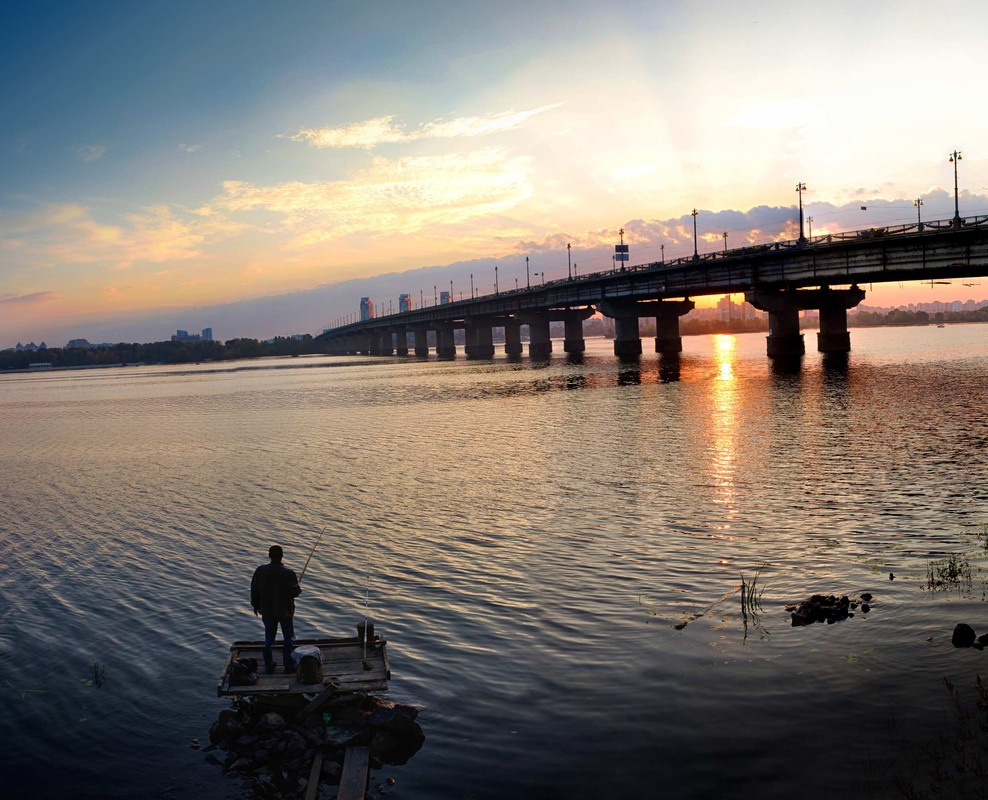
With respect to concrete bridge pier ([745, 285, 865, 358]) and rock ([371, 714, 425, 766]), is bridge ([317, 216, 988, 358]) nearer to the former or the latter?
concrete bridge pier ([745, 285, 865, 358])

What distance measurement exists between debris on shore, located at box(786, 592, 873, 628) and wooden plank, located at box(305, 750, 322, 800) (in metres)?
9.61

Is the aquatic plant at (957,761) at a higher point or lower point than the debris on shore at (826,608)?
lower

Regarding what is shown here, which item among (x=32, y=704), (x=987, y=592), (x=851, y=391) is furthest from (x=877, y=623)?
(x=851, y=391)

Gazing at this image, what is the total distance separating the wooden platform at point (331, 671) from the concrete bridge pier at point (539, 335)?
569ft

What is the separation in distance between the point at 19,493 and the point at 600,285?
11976cm

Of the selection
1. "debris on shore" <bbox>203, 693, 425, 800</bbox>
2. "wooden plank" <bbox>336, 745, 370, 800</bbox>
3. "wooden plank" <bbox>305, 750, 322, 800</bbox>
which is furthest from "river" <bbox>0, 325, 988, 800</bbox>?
"wooden plank" <bbox>305, 750, 322, 800</bbox>

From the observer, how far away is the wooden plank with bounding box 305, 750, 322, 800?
10578mm

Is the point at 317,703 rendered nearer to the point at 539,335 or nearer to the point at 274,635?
the point at 274,635

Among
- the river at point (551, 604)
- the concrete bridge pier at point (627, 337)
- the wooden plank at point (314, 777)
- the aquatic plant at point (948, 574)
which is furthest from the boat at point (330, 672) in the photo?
the concrete bridge pier at point (627, 337)

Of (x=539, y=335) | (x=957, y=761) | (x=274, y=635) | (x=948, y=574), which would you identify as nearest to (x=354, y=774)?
(x=274, y=635)

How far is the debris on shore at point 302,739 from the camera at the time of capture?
448 inches

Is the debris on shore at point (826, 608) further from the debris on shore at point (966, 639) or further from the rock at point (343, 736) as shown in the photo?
the rock at point (343, 736)

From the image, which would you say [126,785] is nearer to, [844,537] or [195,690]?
[195,690]

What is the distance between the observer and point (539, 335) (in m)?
196
